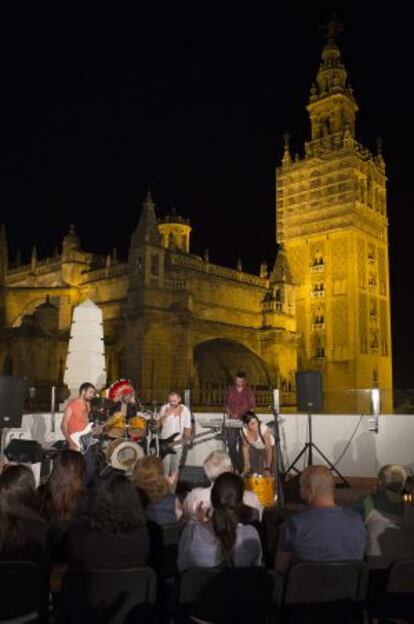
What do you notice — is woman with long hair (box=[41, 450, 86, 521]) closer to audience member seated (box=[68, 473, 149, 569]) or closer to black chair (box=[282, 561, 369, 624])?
audience member seated (box=[68, 473, 149, 569])

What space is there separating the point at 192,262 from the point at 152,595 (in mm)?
35151

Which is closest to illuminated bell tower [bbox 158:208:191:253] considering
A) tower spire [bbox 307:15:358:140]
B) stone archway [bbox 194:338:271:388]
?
stone archway [bbox 194:338:271:388]

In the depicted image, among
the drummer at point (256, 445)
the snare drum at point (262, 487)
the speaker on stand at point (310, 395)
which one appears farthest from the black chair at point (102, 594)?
the speaker on stand at point (310, 395)

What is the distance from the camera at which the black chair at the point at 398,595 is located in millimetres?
3922

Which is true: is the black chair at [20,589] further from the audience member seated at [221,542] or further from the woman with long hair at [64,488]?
the woman with long hair at [64,488]

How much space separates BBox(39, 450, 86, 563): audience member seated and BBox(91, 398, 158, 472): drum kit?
3.16 metres

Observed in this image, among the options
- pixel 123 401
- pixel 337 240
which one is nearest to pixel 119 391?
pixel 123 401

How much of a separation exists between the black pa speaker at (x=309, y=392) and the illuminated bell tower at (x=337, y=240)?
32.7 metres

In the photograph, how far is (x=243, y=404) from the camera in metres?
11.6

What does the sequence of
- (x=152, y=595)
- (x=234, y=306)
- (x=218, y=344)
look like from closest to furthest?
(x=152, y=595) < (x=218, y=344) < (x=234, y=306)

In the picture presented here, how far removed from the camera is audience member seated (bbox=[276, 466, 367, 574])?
4.15 metres

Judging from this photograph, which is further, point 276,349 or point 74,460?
point 276,349

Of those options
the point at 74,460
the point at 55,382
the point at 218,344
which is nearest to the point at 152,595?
the point at 74,460

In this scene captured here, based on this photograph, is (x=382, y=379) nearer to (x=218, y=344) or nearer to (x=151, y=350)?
(x=218, y=344)
